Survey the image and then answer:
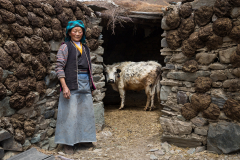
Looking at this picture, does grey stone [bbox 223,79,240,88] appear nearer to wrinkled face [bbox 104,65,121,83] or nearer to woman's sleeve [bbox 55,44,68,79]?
woman's sleeve [bbox 55,44,68,79]

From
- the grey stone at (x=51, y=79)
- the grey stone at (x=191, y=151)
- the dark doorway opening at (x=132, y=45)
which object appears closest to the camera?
the grey stone at (x=191, y=151)

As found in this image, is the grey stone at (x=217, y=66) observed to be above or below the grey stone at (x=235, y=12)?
below

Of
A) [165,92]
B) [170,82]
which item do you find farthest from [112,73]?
[170,82]

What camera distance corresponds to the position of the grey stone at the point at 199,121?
2.96 m

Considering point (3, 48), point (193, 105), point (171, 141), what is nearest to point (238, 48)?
point (193, 105)

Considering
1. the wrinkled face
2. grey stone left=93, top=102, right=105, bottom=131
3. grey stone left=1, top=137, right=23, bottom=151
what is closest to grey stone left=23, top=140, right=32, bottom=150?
grey stone left=1, top=137, right=23, bottom=151

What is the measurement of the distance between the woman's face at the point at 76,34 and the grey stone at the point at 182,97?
191 centimetres

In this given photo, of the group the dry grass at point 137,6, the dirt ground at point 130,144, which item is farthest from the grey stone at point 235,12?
the dry grass at point 137,6

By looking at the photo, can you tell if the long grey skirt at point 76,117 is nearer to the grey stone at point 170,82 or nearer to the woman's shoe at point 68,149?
the woman's shoe at point 68,149

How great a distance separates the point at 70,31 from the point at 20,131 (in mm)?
1621

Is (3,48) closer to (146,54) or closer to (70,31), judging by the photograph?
(70,31)

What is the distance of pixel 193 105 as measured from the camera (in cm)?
302

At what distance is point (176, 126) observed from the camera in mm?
3211

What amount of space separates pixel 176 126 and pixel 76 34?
7.36ft
